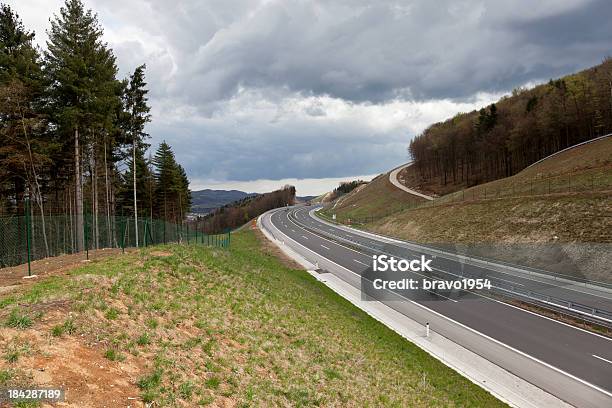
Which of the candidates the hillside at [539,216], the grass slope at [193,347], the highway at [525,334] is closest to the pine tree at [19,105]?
the grass slope at [193,347]

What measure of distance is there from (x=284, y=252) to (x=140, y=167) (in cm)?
2584

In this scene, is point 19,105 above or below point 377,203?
above

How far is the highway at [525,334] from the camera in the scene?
17.9 m

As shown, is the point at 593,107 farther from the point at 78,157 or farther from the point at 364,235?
the point at 78,157

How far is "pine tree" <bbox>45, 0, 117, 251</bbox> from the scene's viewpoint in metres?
26.7

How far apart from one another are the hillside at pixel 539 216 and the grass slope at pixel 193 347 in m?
27.6

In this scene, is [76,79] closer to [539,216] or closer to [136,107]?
[136,107]

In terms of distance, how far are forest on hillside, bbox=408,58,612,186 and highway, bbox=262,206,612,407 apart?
60.1 metres

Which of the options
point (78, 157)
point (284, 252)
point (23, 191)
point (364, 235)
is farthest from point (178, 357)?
point (364, 235)

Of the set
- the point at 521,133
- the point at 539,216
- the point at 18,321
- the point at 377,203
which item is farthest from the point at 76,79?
the point at 521,133

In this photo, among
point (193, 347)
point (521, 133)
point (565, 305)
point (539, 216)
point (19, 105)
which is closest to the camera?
point (193, 347)

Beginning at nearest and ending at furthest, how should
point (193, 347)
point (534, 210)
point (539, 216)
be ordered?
point (193, 347) < point (539, 216) < point (534, 210)

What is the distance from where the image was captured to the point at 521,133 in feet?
293

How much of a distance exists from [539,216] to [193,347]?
46.9m
